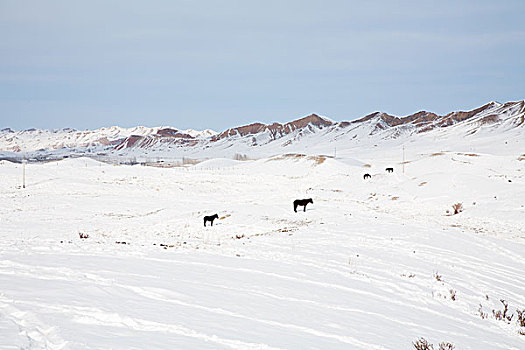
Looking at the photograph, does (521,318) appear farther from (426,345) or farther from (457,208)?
(457,208)

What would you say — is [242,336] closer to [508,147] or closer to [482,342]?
[482,342]

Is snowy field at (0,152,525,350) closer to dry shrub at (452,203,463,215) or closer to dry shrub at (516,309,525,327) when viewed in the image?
Result: dry shrub at (516,309,525,327)

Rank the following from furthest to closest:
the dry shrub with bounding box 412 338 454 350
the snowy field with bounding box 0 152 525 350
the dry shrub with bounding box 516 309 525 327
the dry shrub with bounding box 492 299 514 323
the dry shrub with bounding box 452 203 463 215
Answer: the dry shrub with bounding box 452 203 463 215
the dry shrub with bounding box 492 299 514 323
the dry shrub with bounding box 516 309 525 327
the dry shrub with bounding box 412 338 454 350
the snowy field with bounding box 0 152 525 350

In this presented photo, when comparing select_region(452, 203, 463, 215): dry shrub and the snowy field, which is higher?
select_region(452, 203, 463, 215): dry shrub

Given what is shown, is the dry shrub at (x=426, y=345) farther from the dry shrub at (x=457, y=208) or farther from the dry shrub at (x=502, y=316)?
the dry shrub at (x=457, y=208)

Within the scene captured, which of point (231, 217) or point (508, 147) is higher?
point (508, 147)

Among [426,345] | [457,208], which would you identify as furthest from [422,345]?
[457,208]

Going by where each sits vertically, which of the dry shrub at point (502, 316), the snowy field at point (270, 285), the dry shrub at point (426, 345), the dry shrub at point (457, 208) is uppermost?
the dry shrub at point (457, 208)

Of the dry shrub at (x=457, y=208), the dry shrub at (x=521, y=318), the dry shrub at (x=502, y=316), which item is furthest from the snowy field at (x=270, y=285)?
the dry shrub at (x=457, y=208)

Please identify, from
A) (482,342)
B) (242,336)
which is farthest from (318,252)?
(242,336)

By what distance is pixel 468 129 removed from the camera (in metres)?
182

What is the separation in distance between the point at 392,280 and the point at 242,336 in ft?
21.8

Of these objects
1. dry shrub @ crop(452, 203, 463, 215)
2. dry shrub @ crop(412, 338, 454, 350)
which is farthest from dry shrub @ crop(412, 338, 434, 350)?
dry shrub @ crop(452, 203, 463, 215)

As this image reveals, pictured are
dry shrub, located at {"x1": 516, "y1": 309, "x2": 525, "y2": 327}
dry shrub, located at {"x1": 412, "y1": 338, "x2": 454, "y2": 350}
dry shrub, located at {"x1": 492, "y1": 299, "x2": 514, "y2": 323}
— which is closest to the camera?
dry shrub, located at {"x1": 412, "y1": 338, "x2": 454, "y2": 350}
